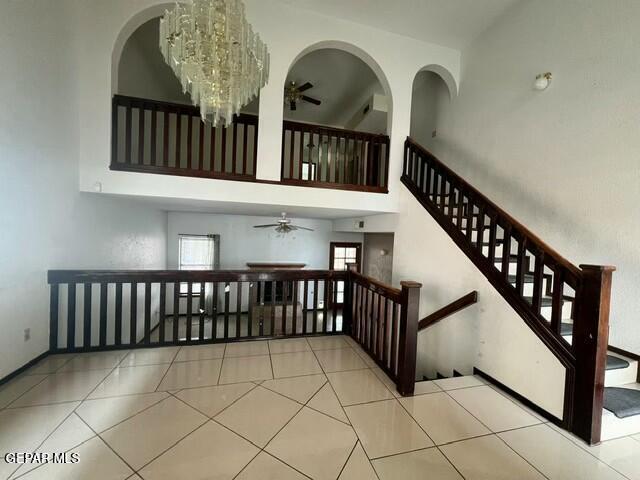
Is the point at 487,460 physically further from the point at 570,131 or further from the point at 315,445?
the point at 570,131

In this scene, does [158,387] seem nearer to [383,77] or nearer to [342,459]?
[342,459]

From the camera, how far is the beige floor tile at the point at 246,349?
2771 millimetres

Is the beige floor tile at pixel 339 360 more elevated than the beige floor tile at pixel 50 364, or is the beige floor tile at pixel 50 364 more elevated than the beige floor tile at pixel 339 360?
the beige floor tile at pixel 50 364

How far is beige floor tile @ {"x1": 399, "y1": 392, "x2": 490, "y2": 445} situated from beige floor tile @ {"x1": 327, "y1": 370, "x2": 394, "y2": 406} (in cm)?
20

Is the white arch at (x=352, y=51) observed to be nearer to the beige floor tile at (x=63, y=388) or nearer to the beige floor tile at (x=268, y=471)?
the beige floor tile at (x=268, y=471)

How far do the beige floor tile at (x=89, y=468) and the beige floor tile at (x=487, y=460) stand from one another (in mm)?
1818

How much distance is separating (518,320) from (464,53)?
13.7 ft

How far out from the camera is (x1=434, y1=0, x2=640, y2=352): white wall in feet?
7.70

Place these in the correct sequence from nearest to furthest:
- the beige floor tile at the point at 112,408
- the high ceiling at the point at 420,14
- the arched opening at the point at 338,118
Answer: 1. the beige floor tile at the point at 112,408
2. the high ceiling at the point at 420,14
3. the arched opening at the point at 338,118

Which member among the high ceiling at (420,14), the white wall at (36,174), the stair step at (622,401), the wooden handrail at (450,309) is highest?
the high ceiling at (420,14)

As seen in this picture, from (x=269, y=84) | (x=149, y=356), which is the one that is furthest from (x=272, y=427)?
(x=269, y=84)

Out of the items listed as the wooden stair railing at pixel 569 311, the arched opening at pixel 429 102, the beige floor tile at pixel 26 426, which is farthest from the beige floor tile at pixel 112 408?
the arched opening at pixel 429 102

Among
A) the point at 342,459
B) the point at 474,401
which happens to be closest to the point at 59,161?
the point at 342,459

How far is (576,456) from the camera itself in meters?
1.60
